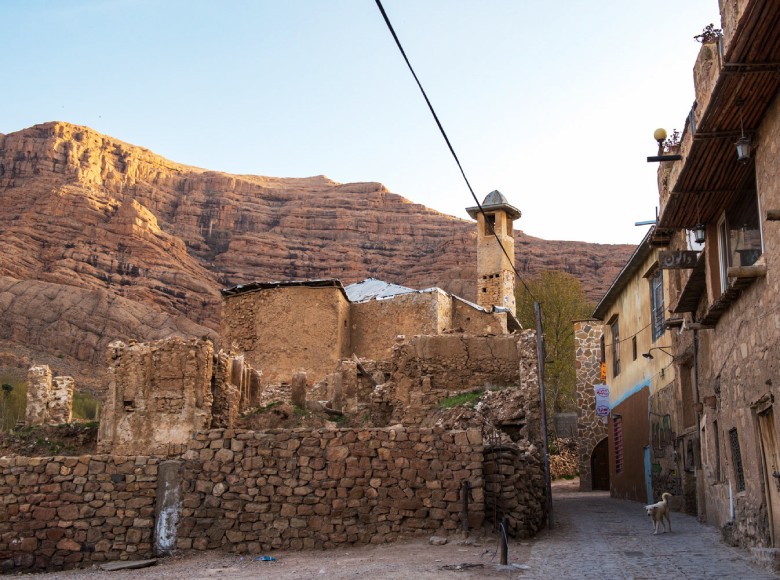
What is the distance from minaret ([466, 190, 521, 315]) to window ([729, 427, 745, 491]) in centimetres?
3838

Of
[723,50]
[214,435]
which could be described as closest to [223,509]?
[214,435]

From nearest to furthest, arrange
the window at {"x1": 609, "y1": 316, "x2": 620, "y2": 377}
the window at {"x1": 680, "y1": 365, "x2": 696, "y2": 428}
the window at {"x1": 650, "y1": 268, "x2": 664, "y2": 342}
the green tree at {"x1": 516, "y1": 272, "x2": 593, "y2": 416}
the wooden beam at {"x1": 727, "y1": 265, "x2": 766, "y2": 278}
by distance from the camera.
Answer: the wooden beam at {"x1": 727, "y1": 265, "x2": 766, "y2": 278} → the window at {"x1": 680, "y1": 365, "x2": 696, "y2": 428} → the window at {"x1": 650, "y1": 268, "x2": 664, "y2": 342} → the window at {"x1": 609, "y1": 316, "x2": 620, "y2": 377} → the green tree at {"x1": 516, "y1": 272, "x2": 593, "y2": 416}

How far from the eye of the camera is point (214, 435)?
13359 mm

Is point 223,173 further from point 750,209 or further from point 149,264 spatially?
point 750,209

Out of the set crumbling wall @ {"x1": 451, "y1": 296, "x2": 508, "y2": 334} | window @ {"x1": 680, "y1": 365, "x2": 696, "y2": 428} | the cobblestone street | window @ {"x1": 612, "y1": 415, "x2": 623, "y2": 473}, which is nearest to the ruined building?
the cobblestone street

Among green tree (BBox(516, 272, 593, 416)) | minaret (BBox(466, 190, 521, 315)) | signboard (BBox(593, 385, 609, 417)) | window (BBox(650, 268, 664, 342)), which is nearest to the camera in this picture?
window (BBox(650, 268, 664, 342))

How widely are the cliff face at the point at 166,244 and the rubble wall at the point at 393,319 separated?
122 feet

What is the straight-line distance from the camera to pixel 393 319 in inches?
1523

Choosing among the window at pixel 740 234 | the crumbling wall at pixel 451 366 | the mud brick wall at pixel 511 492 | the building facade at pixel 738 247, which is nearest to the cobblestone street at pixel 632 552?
the mud brick wall at pixel 511 492

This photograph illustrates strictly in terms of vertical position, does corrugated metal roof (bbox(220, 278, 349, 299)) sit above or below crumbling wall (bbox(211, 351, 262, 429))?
above

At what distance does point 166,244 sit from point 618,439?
82.4 meters

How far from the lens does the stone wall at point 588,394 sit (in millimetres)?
29750

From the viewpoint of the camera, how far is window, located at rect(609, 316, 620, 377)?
26.2 m

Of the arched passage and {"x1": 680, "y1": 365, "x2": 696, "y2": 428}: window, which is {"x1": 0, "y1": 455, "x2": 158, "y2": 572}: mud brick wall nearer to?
{"x1": 680, "y1": 365, "x2": 696, "y2": 428}: window
